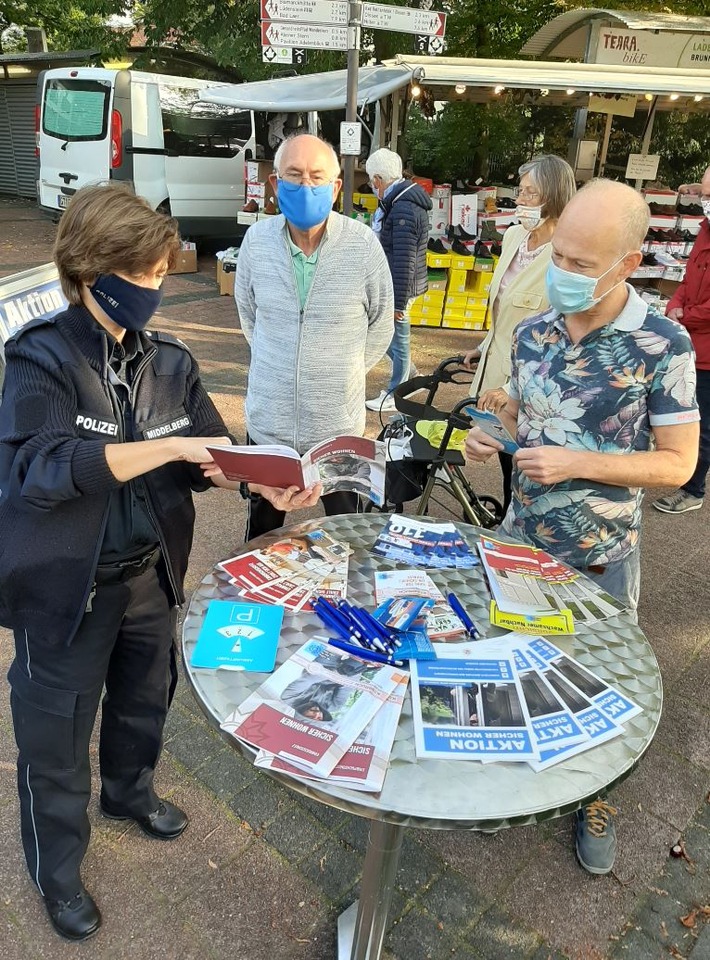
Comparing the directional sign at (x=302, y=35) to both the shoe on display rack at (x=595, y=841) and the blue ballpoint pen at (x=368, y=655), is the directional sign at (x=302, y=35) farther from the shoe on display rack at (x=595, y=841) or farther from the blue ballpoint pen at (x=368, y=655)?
the shoe on display rack at (x=595, y=841)

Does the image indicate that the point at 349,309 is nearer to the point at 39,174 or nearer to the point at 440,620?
the point at 440,620

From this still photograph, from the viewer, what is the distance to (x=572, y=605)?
5.68 ft

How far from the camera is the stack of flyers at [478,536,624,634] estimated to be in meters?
1.64

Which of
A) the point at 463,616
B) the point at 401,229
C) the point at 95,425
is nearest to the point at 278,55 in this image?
the point at 401,229

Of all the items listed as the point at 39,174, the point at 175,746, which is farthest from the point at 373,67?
the point at 175,746

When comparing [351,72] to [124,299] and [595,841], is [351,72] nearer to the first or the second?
[124,299]

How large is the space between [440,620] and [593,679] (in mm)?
366

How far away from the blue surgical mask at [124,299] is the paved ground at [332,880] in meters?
1.59

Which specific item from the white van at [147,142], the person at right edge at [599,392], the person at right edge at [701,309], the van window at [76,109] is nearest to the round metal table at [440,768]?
the person at right edge at [599,392]

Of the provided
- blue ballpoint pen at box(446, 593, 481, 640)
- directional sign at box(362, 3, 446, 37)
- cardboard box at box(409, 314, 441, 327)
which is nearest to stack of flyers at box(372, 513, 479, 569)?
blue ballpoint pen at box(446, 593, 481, 640)

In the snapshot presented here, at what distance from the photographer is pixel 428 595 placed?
1732 mm

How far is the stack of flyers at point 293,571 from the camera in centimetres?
169

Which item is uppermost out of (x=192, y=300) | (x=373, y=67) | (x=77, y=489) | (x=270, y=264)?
(x=373, y=67)

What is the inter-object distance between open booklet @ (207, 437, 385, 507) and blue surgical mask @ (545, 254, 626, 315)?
64 cm
